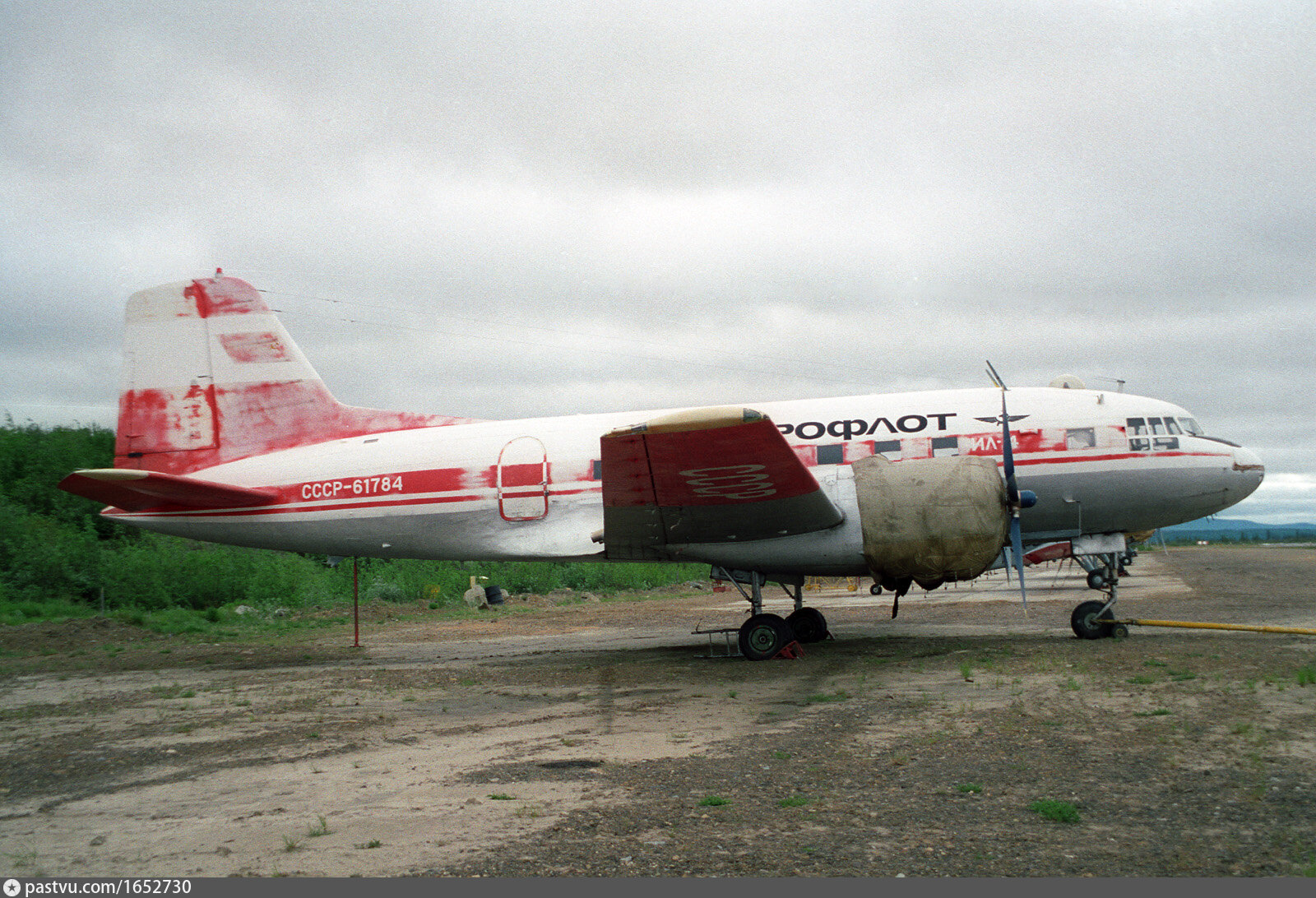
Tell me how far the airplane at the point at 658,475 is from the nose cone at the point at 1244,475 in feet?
0.11

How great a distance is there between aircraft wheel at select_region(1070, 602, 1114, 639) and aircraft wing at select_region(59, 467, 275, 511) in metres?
13.6

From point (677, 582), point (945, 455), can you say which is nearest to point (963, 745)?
point (945, 455)

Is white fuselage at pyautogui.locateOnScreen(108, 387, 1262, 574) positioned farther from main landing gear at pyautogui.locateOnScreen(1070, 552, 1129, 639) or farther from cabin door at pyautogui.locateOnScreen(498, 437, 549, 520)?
main landing gear at pyautogui.locateOnScreen(1070, 552, 1129, 639)

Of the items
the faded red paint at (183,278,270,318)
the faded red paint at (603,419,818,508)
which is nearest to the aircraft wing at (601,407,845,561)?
the faded red paint at (603,419,818,508)

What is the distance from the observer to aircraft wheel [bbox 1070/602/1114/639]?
13.5 m

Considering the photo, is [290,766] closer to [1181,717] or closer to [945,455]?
[1181,717]

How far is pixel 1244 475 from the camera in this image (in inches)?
544

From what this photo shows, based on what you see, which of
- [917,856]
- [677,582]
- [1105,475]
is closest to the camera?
[917,856]

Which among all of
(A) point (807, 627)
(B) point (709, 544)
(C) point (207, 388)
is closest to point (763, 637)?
(B) point (709, 544)

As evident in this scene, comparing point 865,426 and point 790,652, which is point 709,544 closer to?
point 790,652

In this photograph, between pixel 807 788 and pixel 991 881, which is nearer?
pixel 991 881

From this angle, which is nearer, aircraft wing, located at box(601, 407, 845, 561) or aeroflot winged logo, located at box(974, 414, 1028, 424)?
aircraft wing, located at box(601, 407, 845, 561)

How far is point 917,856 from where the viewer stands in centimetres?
470

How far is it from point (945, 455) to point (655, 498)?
4.79 m
